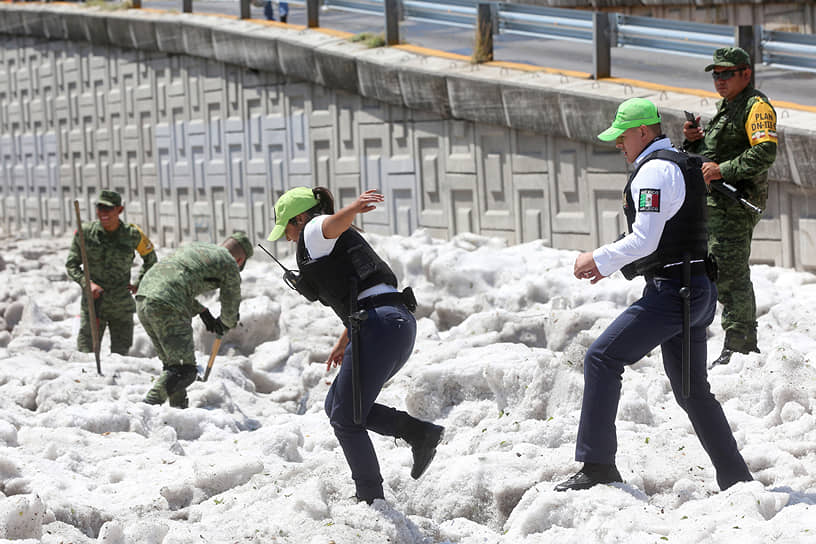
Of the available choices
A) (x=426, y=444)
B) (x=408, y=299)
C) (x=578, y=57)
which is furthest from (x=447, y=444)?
(x=578, y=57)

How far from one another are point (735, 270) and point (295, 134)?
271 inches

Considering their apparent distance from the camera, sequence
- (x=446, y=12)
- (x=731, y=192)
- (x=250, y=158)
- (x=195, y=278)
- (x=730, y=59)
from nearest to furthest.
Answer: (x=730, y=59) < (x=731, y=192) < (x=195, y=278) < (x=446, y=12) < (x=250, y=158)

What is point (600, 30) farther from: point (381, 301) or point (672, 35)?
point (381, 301)

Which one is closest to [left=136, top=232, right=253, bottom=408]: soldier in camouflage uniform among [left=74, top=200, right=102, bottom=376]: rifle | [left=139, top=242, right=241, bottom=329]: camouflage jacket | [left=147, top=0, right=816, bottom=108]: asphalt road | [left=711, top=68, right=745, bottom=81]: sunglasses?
[left=139, top=242, right=241, bottom=329]: camouflage jacket

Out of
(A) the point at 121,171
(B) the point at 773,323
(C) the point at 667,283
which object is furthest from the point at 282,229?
(A) the point at 121,171

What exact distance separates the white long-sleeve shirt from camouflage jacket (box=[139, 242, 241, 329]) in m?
3.53

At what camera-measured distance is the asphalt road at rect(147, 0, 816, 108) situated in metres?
9.32

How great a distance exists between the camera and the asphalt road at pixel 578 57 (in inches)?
367

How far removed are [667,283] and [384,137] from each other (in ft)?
23.3

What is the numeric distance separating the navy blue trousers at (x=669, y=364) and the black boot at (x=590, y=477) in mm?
36

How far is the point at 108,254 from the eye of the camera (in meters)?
8.43

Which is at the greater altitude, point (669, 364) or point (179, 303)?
point (669, 364)

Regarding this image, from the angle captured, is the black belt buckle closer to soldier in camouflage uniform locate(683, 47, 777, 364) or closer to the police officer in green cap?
the police officer in green cap

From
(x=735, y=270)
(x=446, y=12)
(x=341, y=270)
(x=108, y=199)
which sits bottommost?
(x=735, y=270)
